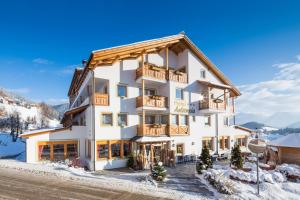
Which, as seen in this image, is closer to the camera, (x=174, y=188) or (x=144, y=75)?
(x=174, y=188)

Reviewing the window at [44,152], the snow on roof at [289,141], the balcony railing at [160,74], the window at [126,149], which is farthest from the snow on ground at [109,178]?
the snow on roof at [289,141]

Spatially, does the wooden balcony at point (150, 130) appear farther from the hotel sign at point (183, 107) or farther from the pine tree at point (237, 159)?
the pine tree at point (237, 159)

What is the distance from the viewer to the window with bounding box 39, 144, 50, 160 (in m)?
18.8

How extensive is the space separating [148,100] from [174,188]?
363 inches

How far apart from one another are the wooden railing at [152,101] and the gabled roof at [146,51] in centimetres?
433

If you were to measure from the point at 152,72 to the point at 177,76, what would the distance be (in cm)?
336

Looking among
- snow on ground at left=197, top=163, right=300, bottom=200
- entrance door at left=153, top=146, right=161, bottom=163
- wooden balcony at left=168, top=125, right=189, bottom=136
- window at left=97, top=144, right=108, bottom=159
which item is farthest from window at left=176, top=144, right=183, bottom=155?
snow on ground at left=197, top=163, right=300, bottom=200

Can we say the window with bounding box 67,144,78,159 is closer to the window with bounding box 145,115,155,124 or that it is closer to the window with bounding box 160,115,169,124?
the window with bounding box 145,115,155,124

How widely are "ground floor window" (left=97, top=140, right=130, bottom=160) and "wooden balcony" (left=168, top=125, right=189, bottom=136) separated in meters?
4.54

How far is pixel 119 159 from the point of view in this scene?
18547mm

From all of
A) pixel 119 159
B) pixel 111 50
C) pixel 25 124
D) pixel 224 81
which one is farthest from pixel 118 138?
pixel 25 124

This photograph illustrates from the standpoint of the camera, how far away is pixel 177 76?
22.4 meters

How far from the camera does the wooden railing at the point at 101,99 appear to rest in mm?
17844

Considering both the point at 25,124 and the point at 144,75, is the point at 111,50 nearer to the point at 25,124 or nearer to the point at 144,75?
the point at 144,75
